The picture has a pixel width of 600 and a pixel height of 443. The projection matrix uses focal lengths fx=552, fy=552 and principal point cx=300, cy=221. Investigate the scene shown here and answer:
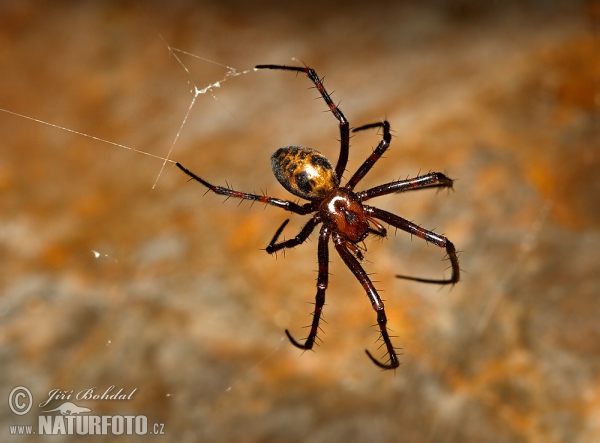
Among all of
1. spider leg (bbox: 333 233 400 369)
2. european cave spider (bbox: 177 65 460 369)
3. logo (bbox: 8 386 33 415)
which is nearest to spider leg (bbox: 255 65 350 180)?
european cave spider (bbox: 177 65 460 369)

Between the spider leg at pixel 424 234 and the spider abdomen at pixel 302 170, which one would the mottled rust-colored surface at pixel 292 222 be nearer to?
the spider abdomen at pixel 302 170

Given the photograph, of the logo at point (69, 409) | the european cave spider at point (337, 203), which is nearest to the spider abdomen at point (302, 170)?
the european cave spider at point (337, 203)

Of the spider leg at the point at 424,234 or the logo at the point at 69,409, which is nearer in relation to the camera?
the spider leg at the point at 424,234

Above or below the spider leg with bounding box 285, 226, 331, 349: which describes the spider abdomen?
above

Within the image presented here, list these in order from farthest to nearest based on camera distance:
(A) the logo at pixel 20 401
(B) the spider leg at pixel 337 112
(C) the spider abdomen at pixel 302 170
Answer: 1. (A) the logo at pixel 20 401
2. (B) the spider leg at pixel 337 112
3. (C) the spider abdomen at pixel 302 170

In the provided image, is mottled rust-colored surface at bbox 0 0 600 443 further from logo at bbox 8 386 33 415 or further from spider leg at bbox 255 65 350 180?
spider leg at bbox 255 65 350 180

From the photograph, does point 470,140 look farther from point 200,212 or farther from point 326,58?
point 200,212

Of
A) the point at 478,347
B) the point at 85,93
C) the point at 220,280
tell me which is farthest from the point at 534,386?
the point at 85,93
